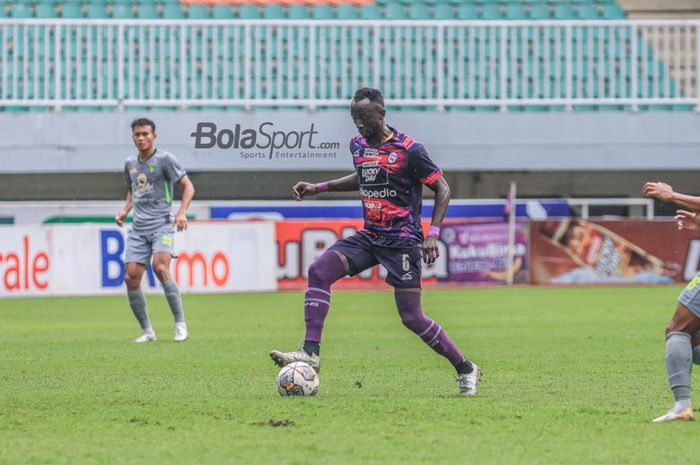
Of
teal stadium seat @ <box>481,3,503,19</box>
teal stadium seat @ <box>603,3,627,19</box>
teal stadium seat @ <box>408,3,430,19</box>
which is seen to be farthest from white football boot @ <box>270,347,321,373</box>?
teal stadium seat @ <box>603,3,627,19</box>

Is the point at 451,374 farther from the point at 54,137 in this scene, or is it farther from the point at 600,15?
the point at 600,15

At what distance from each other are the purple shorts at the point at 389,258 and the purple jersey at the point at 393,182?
5cm

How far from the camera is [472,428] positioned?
643cm

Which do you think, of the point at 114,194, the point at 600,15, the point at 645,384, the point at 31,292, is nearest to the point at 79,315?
the point at 31,292

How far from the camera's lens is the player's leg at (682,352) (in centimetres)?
643

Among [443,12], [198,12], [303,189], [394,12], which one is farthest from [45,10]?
[303,189]

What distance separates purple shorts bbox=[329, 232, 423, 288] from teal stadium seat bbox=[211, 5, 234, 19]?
18.0 m

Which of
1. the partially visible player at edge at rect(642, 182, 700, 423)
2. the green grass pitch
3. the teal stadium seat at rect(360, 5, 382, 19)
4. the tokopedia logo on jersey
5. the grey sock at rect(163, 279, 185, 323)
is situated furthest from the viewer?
the teal stadium seat at rect(360, 5, 382, 19)

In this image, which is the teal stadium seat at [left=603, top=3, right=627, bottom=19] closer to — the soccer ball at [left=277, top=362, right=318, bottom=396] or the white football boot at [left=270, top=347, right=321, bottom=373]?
the white football boot at [left=270, top=347, right=321, bottom=373]

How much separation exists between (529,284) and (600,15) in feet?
21.1

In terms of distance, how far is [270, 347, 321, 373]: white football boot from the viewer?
25.4ft

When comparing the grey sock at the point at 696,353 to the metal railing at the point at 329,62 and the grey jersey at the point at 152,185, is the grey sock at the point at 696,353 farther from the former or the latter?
Answer: the metal railing at the point at 329,62

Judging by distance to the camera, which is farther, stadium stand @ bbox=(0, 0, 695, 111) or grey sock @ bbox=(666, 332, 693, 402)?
stadium stand @ bbox=(0, 0, 695, 111)

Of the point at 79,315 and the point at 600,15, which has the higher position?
the point at 600,15
